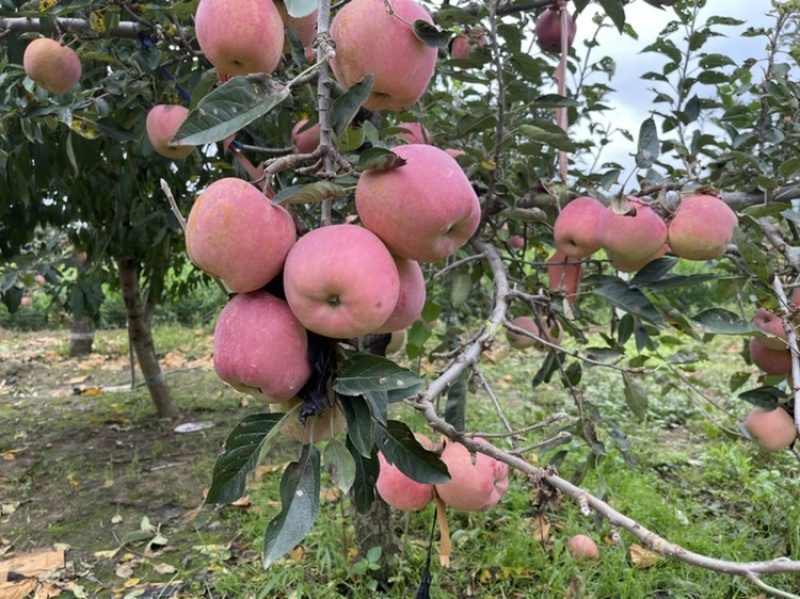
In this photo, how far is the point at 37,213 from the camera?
2.38 m

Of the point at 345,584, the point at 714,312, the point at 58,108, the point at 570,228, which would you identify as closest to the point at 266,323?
the point at 570,228

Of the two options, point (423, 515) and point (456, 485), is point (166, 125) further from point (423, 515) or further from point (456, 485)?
point (423, 515)

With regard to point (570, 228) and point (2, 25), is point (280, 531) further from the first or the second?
point (2, 25)

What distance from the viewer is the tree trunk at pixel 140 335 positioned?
3.23 meters

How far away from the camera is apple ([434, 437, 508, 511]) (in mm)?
1139

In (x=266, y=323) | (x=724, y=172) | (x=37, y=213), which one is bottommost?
(x=37, y=213)

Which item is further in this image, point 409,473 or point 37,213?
point 37,213

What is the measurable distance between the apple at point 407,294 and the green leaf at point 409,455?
0.47ft

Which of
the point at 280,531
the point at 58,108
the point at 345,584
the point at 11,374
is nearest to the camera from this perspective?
the point at 280,531

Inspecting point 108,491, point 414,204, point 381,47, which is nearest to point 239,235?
point 414,204

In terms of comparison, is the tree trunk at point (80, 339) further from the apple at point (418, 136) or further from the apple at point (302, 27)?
the apple at point (302, 27)

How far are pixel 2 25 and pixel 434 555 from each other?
2051mm

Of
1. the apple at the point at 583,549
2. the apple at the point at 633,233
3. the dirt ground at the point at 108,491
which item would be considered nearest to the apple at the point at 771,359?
the apple at the point at 633,233

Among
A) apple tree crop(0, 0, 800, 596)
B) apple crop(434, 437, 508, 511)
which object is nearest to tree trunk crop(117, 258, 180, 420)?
apple tree crop(0, 0, 800, 596)
